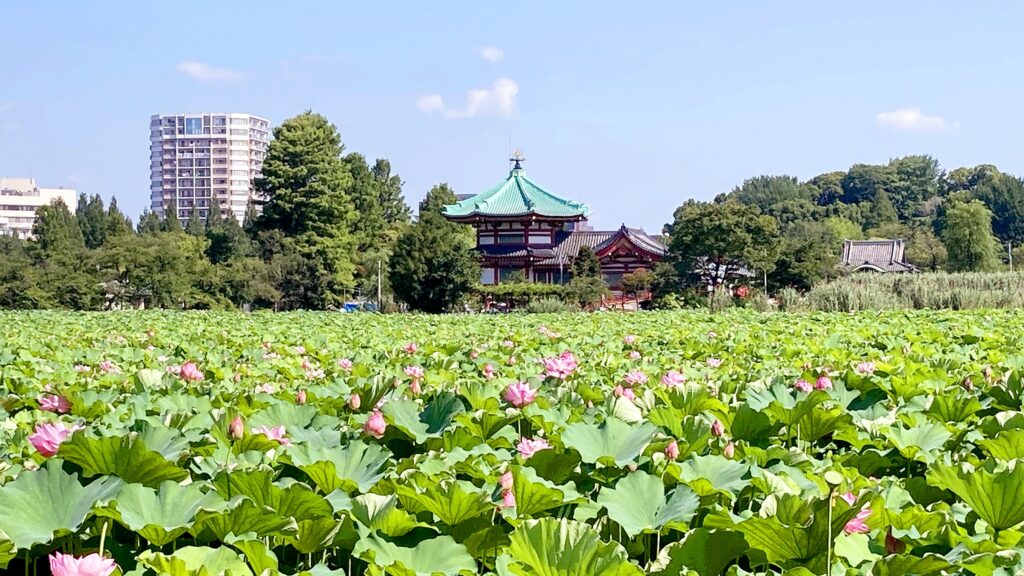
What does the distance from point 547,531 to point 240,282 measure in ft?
92.7

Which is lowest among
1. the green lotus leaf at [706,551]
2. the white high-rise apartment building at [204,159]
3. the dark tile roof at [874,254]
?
the green lotus leaf at [706,551]

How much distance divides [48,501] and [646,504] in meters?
0.72

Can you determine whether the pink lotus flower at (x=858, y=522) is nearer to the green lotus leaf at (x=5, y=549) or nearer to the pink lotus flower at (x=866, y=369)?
the green lotus leaf at (x=5, y=549)

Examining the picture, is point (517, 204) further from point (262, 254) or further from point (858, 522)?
point (858, 522)

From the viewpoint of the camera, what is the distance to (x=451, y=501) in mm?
1217

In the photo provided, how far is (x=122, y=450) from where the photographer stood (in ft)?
4.52

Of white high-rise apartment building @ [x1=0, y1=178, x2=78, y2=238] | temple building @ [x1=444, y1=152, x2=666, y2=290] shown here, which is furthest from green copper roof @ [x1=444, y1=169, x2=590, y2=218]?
white high-rise apartment building @ [x1=0, y1=178, x2=78, y2=238]

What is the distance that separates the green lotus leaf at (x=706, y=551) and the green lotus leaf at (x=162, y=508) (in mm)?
532

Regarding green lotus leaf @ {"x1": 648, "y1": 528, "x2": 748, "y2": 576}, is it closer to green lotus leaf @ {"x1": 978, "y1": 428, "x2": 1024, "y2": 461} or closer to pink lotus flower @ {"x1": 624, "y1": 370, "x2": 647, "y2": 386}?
green lotus leaf @ {"x1": 978, "y1": 428, "x2": 1024, "y2": 461}

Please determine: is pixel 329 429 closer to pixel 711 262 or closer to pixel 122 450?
pixel 122 450

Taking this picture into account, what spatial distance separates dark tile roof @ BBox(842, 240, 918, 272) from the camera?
132 feet

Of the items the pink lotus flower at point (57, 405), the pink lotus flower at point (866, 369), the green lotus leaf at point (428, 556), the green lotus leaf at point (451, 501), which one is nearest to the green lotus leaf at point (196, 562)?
the green lotus leaf at point (428, 556)

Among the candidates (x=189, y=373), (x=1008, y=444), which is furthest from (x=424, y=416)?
(x=189, y=373)

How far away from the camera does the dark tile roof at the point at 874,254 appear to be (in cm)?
4026
